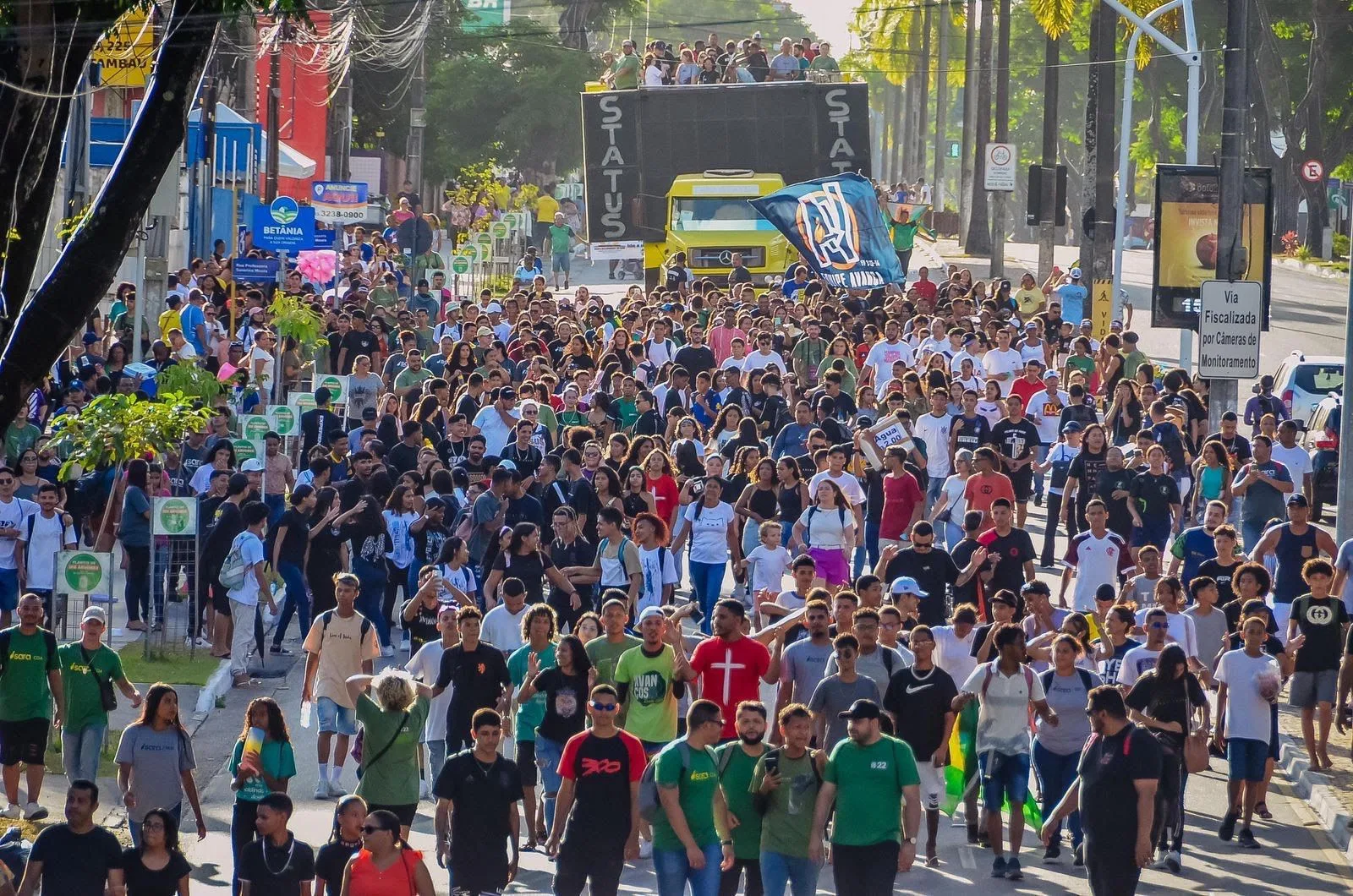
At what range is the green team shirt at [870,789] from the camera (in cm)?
984

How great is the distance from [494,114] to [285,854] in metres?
66.2

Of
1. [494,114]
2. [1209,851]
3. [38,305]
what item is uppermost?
[494,114]

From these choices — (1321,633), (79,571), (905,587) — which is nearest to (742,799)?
(905,587)

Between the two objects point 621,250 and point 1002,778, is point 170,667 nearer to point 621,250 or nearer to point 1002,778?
point 1002,778

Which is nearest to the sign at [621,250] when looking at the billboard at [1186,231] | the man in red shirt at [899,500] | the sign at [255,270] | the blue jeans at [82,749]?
the sign at [255,270]

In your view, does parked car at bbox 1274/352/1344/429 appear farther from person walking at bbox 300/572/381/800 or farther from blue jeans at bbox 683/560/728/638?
person walking at bbox 300/572/381/800

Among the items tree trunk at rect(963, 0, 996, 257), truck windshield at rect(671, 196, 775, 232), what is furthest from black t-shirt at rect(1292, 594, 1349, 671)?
tree trunk at rect(963, 0, 996, 257)

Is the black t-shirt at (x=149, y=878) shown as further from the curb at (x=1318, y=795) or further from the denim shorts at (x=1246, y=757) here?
the curb at (x=1318, y=795)

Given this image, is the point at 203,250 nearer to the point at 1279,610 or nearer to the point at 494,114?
the point at 1279,610

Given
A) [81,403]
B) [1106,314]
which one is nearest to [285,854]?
[81,403]

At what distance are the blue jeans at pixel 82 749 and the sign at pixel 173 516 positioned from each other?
393 centimetres

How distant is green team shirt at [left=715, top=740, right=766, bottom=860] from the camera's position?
1007cm

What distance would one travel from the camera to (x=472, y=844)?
10.1 m

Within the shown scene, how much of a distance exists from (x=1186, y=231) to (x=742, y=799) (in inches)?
575
